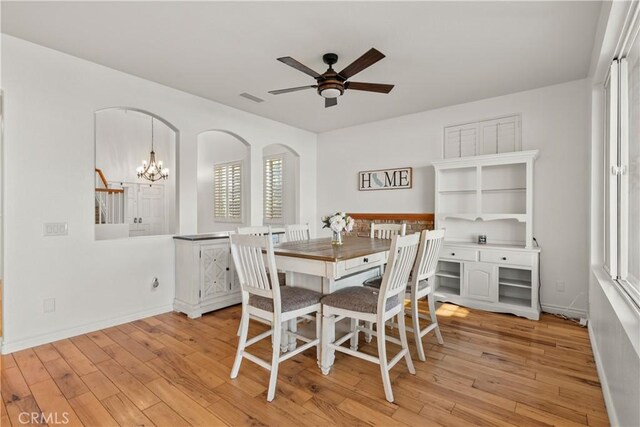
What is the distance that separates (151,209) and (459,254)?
262 inches

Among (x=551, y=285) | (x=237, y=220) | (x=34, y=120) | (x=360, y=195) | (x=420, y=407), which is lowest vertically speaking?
(x=420, y=407)

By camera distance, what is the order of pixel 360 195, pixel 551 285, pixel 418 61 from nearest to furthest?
pixel 418 61
pixel 551 285
pixel 360 195

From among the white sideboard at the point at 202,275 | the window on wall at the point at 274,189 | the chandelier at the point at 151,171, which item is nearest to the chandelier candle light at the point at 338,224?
the white sideboard at the point at 202,275

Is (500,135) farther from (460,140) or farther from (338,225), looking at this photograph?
(338,225)

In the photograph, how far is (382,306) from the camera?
207 centimetres

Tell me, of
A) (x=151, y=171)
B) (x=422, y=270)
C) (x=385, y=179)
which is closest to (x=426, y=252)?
(x=422, y=270)

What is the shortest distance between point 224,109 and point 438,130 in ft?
9.78

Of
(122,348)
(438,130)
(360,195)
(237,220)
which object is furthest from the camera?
(237,220)

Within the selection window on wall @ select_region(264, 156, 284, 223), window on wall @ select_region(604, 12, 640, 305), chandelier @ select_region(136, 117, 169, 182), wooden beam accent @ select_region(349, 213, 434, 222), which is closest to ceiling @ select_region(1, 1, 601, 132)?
window on wall @ select_region(604, 12, 640, 305)

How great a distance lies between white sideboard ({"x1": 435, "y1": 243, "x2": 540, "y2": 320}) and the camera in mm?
3494

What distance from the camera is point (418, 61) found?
303 centimetres

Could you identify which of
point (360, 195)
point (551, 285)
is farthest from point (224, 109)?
point (551, 285)

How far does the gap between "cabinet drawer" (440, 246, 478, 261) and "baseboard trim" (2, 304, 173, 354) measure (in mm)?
3405

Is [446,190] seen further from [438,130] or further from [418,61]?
[418,61]
